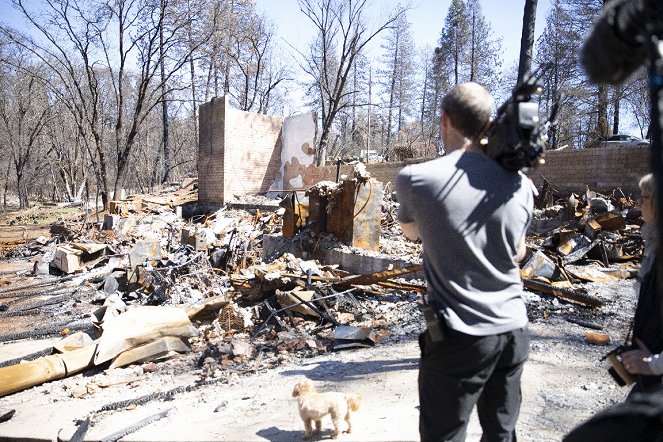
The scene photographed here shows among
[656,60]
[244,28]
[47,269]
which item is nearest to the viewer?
[656,60]

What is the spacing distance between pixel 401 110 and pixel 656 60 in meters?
→ 40.9

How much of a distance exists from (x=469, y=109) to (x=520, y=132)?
207 mm

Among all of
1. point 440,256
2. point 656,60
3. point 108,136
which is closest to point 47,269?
point 440,256

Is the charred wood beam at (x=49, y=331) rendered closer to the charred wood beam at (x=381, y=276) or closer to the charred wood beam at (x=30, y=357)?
the charred wood beam at (x=30, y=357)

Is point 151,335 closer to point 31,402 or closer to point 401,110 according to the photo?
point 31,402

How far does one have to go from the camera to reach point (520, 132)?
153 centimetres

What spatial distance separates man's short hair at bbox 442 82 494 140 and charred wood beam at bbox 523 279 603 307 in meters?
4.60

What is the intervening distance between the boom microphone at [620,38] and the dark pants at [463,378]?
92cm

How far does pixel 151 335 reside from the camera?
5516mm

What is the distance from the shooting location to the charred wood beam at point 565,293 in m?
5.30

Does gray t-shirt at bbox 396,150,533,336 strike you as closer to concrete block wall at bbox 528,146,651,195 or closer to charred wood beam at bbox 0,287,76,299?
charred wood beam at bbox 0,287,76,299

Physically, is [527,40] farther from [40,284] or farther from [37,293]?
[40,284]

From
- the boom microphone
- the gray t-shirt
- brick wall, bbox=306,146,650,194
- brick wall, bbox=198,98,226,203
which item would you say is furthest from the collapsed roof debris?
brick wall, bbox=198,98,226,203

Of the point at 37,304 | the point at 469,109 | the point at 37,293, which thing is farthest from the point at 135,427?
the point at 37,293
